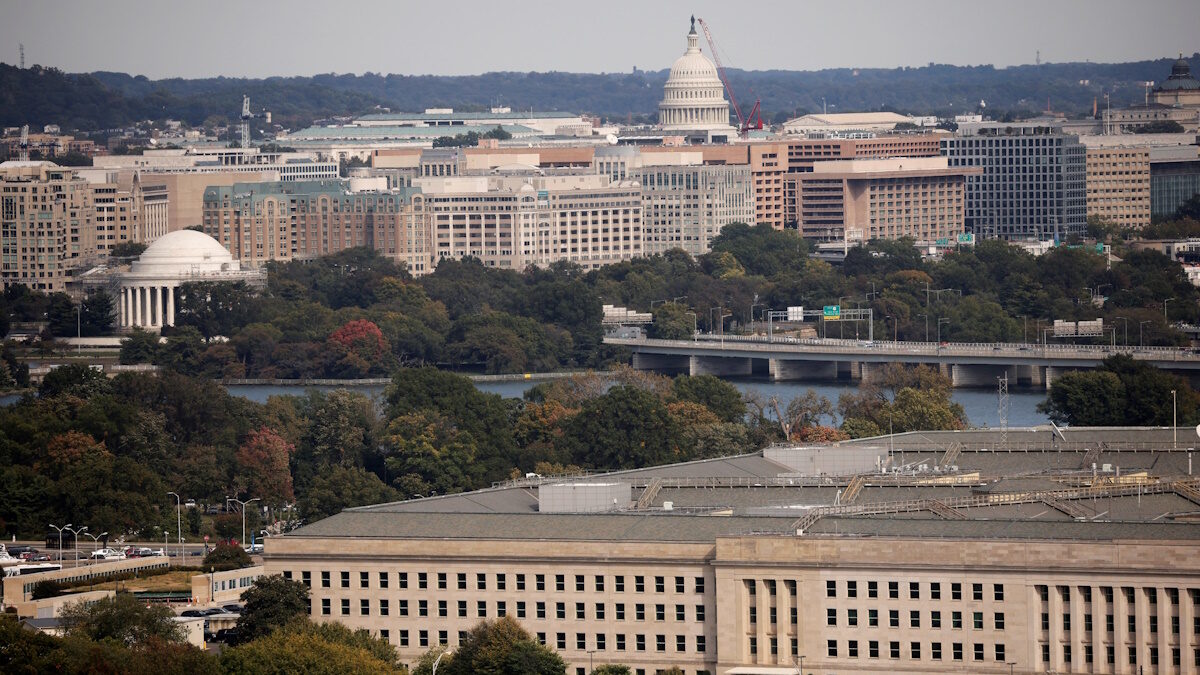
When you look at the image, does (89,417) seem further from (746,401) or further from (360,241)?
(360,241)

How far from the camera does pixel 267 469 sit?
8288 cm

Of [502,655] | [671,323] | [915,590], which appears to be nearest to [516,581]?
[502,655]

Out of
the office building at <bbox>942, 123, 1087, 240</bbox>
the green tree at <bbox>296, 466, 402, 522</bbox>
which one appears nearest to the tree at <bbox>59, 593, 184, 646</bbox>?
the green tree at <bbox>296, 466, 402, 522</bbox>

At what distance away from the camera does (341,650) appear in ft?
168

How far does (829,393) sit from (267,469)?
3558 cm

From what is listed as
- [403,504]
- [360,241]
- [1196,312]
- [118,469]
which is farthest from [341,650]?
[360,241]

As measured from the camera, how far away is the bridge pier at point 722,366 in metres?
126

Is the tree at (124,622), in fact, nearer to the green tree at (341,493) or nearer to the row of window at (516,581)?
the row of window at (516,581)

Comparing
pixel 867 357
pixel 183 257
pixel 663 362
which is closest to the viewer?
pixel 867 357

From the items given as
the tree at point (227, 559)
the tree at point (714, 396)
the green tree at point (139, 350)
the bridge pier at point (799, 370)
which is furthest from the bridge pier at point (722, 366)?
the tree at point (227, 559)

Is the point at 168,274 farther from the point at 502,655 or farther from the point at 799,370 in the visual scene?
the point at 502,655

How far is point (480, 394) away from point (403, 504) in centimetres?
3119

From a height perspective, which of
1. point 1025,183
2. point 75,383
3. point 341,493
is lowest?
point 341,493

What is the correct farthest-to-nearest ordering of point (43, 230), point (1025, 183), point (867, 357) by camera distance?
point (1025, 183) → point (43, 230) → point (867, 357)
